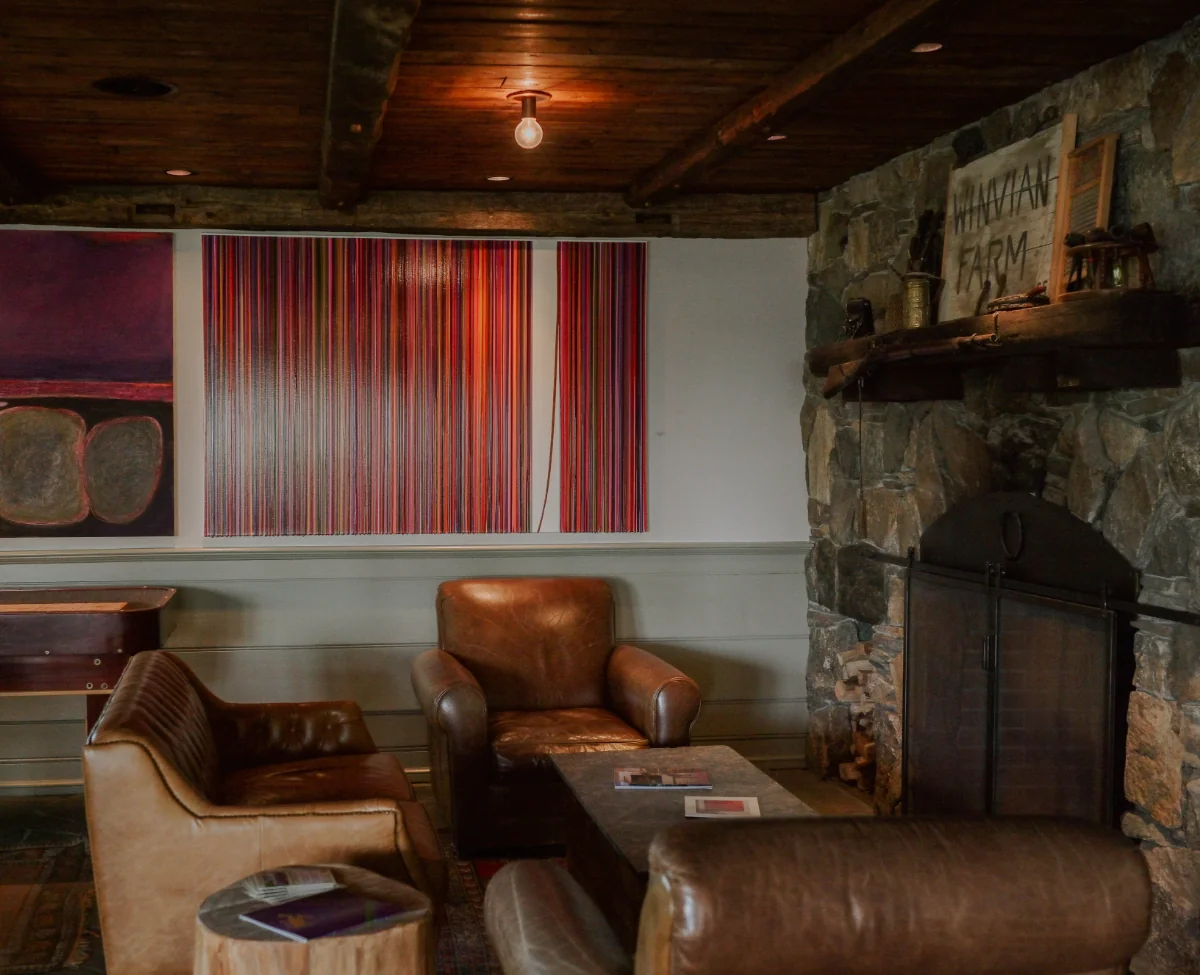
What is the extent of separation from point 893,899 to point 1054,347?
6.65ft

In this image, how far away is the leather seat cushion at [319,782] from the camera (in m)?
3.56

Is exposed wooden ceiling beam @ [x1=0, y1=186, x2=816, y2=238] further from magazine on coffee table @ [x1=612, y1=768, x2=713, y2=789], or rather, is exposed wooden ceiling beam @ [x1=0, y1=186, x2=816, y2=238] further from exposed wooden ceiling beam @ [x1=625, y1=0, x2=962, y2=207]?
magazine on coffee table @ [x1=612, y1=768, x2=713, y2=789]

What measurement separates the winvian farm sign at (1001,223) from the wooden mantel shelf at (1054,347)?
0.22m

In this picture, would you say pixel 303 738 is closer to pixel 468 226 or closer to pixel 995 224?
pixel 468 226

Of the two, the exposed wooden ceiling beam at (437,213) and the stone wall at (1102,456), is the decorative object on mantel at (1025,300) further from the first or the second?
the exposed wooden ceiling beam at (437,213)

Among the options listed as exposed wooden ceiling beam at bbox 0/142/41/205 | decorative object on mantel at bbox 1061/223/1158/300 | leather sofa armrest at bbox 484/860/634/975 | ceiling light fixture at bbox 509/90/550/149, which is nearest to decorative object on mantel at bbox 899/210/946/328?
decorative object on mantel at bbox 1061/223/1158/300

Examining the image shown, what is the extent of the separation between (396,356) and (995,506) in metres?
2.60

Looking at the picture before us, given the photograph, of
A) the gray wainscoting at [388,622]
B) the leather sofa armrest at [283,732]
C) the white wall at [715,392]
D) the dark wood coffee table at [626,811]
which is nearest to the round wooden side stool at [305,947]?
the dark wood coffee table at [626,811]

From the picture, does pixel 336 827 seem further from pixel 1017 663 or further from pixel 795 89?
pixel 795 89

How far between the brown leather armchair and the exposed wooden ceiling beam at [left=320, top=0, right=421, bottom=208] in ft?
5.83

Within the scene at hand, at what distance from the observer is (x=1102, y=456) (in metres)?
3.53

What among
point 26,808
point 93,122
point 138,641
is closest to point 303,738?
point 138,641

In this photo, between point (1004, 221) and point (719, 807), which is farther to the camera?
point (1004, 221)

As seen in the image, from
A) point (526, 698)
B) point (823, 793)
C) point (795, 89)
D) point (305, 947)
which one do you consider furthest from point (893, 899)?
point (823, 793)
